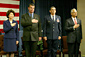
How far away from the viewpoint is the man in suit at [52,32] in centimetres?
346

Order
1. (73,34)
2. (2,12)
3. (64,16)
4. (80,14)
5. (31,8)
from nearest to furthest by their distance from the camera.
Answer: (31,8)
(73,34)
(2,12)
(80,14)
(64,16)

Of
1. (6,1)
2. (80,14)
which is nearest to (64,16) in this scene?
(80,14)

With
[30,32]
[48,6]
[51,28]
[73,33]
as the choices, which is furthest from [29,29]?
[48,6]

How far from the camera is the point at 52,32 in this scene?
350 centimetres

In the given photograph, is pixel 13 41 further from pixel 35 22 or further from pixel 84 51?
pixel 84 51

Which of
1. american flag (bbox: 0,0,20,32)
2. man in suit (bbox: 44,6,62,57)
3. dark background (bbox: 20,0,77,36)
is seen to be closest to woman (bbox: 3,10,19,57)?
man in suit (bbox: 44,6,62,57)

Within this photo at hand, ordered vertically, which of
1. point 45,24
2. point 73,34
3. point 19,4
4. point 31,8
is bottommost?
point 73,34

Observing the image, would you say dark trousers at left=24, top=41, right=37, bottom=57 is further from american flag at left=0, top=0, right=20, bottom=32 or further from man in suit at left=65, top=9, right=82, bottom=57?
american flag at left=0, top=0, right=20, bottom=32

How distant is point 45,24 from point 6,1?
7.93 ft

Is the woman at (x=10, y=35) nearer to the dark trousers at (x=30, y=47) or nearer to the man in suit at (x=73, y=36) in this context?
the dark trousers at (x=30, y=47)

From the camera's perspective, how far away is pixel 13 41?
3371 millimetres

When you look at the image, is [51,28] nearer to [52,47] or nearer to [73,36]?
[52,47]

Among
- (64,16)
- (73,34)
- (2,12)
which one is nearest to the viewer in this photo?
(73,34)

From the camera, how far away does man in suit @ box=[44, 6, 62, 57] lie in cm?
346
